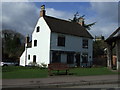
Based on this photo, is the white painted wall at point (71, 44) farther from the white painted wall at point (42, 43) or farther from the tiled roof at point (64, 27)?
the white painted wall at point (42, 43)

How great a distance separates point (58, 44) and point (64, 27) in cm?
426

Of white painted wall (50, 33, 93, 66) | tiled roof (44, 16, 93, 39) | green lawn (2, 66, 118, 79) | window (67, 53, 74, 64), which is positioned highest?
tiled roof (44, 16, 93, 39)

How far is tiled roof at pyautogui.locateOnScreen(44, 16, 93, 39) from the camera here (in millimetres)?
36725

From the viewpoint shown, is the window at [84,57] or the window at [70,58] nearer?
the window at [70,58]

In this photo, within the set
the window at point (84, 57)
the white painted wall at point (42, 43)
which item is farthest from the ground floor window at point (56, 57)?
the window at point (84, 57)

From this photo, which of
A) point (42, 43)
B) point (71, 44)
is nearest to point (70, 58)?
point (71, 44)

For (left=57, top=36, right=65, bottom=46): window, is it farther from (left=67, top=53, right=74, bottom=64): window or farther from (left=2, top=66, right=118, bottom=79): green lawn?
(left=2, top=66, right=118, bottom=79): green lawn

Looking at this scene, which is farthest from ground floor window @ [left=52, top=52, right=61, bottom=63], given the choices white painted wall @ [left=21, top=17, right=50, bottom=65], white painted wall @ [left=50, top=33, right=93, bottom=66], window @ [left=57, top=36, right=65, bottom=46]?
window @ [left=57, top=36, right=65, bottom=46]

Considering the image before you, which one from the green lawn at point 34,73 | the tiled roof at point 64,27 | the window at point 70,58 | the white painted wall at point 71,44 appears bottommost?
the green lawn at point 34,73

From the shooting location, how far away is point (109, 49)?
24953 millimetres

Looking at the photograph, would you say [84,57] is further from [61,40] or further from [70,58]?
[61,40]

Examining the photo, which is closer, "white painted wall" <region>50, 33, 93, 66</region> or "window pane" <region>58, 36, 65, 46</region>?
"white painted wall" <region>50, 33, 93, 66</region>

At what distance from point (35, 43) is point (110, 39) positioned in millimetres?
18395

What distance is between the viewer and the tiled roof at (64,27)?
36.7 metres
